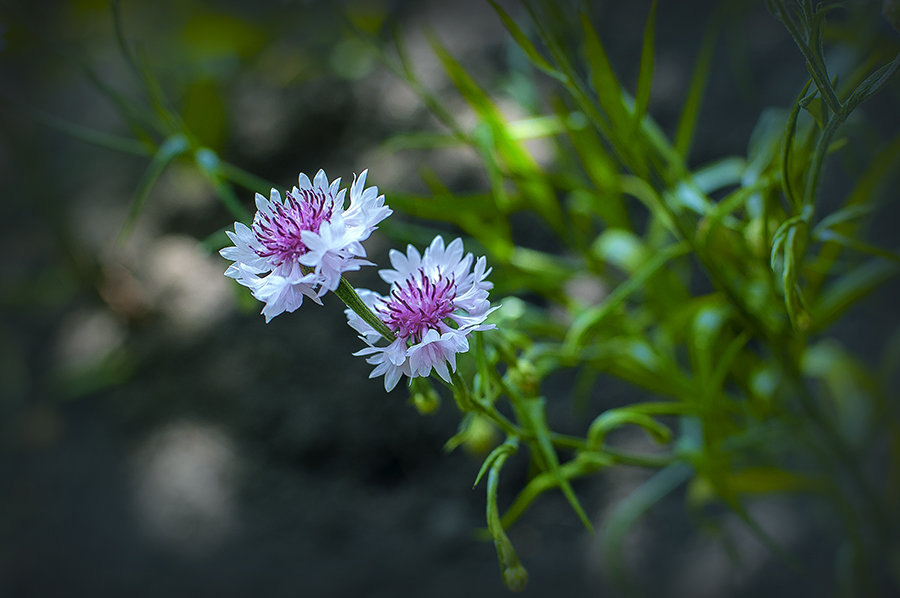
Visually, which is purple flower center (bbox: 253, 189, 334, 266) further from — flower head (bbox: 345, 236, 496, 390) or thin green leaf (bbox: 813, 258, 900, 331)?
thin green leaf (bbox: 813, 258, 900, 331)

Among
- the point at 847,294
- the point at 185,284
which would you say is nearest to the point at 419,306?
the point at 847,294

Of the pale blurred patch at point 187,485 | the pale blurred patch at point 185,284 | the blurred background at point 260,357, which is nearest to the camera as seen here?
the blurred background at point 260,357

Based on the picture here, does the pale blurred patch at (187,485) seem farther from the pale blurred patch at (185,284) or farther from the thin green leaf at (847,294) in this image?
the thin green leaf at (847,294)

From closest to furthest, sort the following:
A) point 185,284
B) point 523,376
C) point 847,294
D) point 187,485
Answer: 1. point 523,376
2. point 847,294
3. point 187,485
4. point 185,284

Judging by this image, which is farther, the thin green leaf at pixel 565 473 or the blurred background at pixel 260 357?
the blurred background at pixel 260 357

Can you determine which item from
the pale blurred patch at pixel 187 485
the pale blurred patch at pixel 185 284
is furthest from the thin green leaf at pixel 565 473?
the pale blurred patch at pixel 185 284

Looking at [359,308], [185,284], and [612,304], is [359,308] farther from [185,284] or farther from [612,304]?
[185,284]

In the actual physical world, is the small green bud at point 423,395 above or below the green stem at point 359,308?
below

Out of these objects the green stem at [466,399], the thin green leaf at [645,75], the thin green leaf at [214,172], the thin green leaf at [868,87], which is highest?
the thin green leaf at [214,172]
